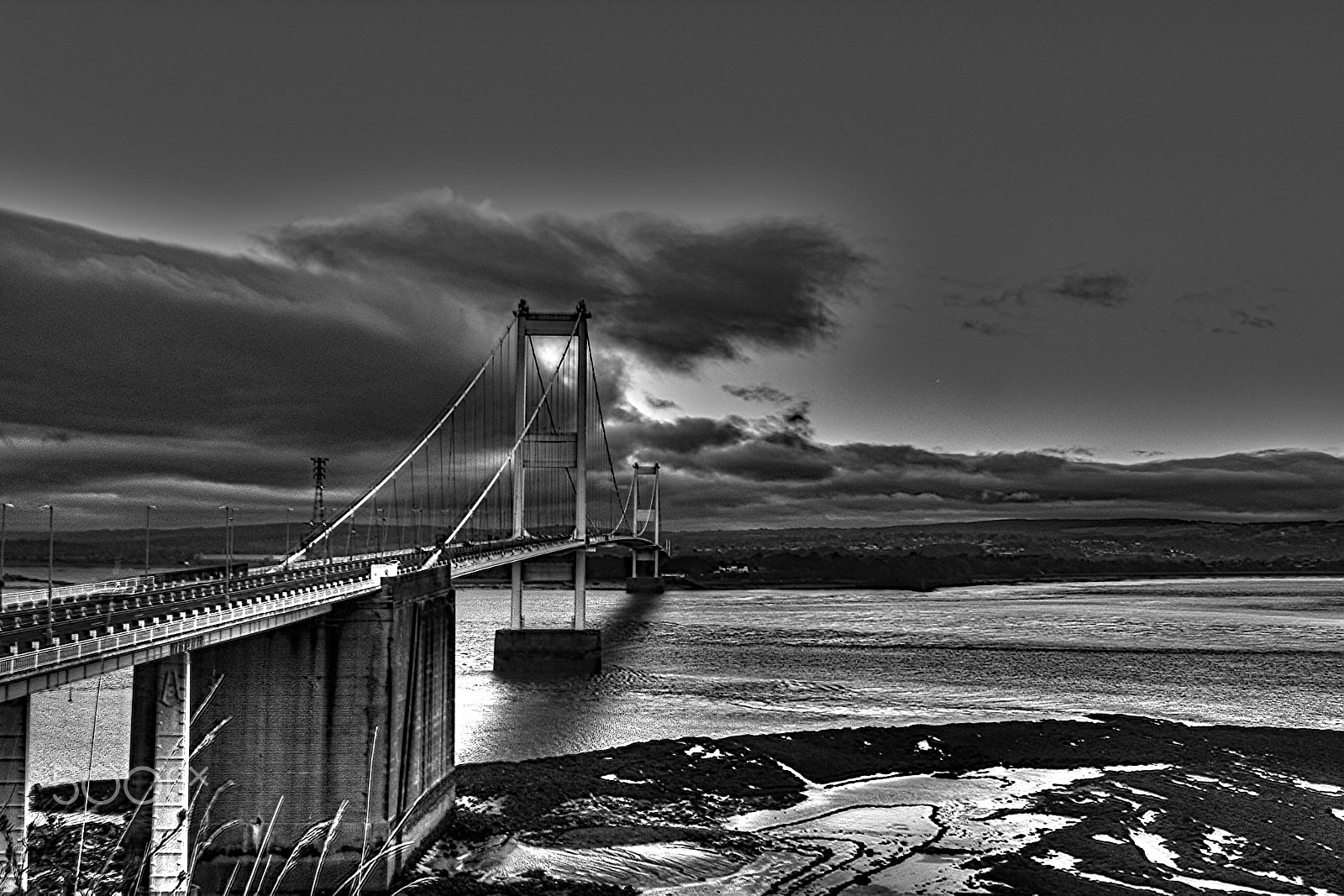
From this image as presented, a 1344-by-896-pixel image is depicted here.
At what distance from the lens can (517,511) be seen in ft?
252

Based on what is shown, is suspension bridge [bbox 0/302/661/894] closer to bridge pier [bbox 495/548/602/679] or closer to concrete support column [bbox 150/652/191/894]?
concrete support column [bbox 150/652/191/894]

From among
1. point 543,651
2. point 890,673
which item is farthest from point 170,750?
point 890,673

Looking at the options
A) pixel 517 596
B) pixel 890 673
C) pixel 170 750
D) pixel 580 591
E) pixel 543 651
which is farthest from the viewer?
pixel 580 591

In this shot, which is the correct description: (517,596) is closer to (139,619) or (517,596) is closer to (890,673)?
(890,673)

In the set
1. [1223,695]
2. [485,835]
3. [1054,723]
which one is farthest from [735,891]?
[1223,695]

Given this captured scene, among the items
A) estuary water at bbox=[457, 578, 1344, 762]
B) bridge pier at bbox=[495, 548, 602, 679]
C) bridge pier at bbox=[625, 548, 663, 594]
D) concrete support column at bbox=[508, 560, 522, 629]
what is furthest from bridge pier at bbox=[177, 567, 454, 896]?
bridge pier at bbox=[625, 548, 663, 594]

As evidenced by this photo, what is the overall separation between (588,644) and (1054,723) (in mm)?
31406

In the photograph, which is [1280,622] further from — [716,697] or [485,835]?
[485,835]

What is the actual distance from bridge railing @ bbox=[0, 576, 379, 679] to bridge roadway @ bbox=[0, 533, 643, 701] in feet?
0.05

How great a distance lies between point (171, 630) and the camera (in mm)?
19906

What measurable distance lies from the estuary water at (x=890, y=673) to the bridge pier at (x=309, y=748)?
48.0 ft

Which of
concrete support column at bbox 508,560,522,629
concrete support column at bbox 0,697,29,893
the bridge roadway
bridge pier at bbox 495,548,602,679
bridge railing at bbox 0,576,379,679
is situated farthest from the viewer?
concrete support column at bbox 508,560,522,629

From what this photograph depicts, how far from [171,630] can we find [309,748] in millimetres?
6331

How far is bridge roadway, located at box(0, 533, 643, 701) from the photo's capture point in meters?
16.6
